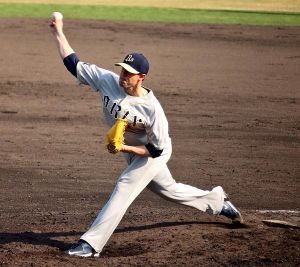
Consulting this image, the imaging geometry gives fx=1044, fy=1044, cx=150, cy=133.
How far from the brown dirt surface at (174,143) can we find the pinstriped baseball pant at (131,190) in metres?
0.22

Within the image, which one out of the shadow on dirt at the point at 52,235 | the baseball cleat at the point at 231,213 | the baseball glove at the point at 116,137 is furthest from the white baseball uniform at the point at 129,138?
the baseball cleat at the point at 231,213

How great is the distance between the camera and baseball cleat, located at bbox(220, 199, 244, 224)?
9062 mm

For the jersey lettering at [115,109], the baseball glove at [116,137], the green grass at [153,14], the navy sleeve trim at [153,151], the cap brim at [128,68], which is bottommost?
the navy sleeve trim at [153,151]

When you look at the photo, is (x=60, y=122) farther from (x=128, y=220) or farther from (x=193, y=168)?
(x=128, y=220)

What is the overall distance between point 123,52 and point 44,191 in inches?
316

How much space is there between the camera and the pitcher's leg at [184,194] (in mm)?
8617

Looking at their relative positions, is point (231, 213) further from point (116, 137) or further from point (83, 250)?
point (116, 137)

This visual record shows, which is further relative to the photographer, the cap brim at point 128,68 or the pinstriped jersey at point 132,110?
the pinstriped jersey at point 132,110

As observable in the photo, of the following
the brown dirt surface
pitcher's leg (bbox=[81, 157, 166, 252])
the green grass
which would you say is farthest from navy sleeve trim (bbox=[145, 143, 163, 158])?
the green grass

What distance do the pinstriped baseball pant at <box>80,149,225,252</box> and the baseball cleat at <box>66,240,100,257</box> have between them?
43 millimetres

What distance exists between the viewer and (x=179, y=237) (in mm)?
8891

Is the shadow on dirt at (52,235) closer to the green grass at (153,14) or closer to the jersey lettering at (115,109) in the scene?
the jersey lettering at (115,109)

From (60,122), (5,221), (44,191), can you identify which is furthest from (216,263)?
(60,122)

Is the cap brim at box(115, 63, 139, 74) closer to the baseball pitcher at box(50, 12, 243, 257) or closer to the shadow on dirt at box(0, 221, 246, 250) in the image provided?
the baseball pitcher at box(50, 12, 243, 257)
